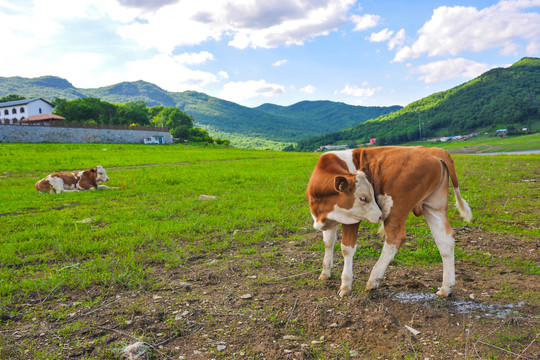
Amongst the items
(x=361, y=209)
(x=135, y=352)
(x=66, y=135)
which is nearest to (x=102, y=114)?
(x=66, y=135)

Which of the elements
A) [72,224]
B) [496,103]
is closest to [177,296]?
[72,224]

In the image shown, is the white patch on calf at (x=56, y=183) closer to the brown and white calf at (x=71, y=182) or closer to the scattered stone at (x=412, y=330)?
the brown and white calf at (x=71, y=182)

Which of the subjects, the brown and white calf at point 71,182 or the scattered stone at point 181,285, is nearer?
the scattered stone at point 181,285

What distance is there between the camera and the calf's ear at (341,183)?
4.20 meters

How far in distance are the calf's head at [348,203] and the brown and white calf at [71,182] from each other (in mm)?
13230

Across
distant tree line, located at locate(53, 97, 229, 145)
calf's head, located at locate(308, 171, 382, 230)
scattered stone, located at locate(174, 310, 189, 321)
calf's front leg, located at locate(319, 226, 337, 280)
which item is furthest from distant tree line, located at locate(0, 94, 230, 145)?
calf's head, located at locate(308, 171, 382, 230)

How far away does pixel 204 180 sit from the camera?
1706 centimetres

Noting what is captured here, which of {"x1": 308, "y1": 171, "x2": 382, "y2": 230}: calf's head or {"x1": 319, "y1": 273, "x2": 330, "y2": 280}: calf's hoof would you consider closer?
{"x1": 308, "y1": 171, "x2": 382, "y2": 230}: calf's head

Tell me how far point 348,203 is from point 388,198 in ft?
2.10

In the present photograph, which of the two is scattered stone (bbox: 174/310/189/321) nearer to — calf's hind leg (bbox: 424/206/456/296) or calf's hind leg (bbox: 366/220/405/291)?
calf's hind leg (bbox: 366/220/405/291)

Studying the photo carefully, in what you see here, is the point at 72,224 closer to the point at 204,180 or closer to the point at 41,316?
the point at 41,316

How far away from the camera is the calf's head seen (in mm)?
4250

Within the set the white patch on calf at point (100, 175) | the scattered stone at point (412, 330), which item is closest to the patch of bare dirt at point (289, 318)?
the scattered stone at point (412, 330)

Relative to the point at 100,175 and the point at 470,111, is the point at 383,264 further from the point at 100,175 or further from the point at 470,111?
the point at 470,111
